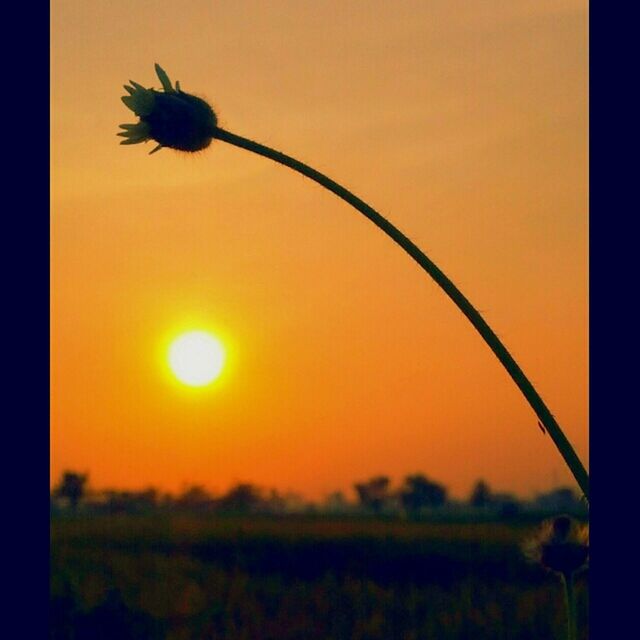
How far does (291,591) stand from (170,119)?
64.1 feet

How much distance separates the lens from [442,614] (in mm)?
21469

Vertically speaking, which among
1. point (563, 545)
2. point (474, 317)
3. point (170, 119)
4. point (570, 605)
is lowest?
point (570, 605)

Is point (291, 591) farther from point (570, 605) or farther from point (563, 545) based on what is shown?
point (570, 605)

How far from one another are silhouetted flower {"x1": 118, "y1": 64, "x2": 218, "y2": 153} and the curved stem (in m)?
0.63

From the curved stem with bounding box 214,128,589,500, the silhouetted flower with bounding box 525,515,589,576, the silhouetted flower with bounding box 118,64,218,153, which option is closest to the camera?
the curved stem with bounding box 214,128,589,500

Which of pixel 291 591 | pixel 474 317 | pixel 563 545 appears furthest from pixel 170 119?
pixel 291 591

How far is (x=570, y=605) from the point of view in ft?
18.0

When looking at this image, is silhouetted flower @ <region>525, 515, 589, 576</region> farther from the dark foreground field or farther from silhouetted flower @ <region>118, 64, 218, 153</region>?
the dark foreground field

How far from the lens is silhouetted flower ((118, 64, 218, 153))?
5.07m

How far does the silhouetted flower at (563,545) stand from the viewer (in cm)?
584
